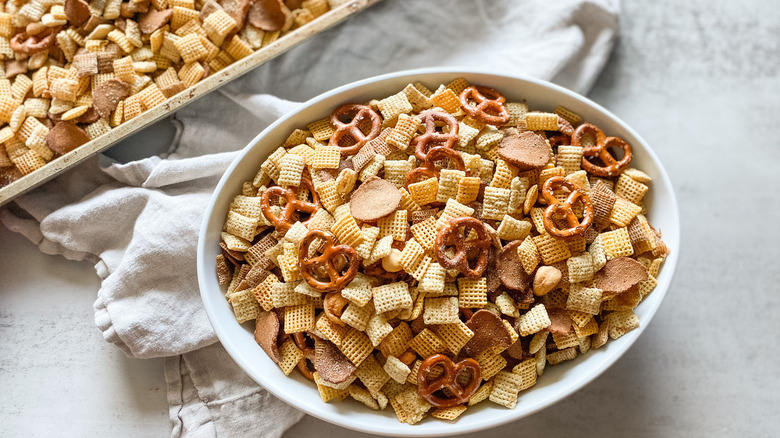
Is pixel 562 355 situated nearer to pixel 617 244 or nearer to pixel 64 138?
pixel 617 244

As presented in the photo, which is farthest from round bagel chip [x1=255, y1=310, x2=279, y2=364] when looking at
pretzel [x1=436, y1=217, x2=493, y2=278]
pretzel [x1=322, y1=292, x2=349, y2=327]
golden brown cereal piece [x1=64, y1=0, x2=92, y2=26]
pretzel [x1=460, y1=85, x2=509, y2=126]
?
golden brown cereal piece [x1=64, y1=0, x2=92, y2=26]

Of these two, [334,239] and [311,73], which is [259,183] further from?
[311,73]

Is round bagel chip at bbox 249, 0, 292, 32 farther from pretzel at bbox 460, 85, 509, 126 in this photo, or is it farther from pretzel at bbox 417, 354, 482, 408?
pretzel at bbox 417, 354, 482, 408

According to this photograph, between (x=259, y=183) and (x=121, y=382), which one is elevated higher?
(x=259, y=183)

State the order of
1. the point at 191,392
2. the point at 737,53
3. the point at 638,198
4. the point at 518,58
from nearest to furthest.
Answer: the point at 638,198, the point at 191,392, the point at 518,58, the point at 737,53

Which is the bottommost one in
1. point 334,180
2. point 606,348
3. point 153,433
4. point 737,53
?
point 153,433

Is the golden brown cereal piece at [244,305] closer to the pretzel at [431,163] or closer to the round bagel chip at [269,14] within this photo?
the pretzel at [431,163]

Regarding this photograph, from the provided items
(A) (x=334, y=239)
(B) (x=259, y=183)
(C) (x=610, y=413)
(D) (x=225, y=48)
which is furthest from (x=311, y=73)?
(C) (x=610, y=413)
